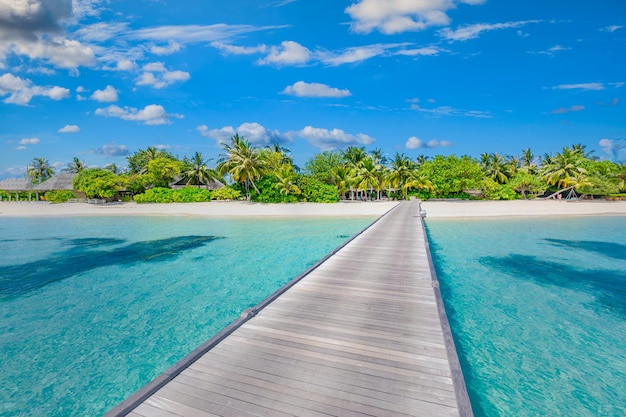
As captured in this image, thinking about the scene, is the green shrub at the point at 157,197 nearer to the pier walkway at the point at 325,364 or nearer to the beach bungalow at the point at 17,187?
the beach bungalow at the point at 17,187

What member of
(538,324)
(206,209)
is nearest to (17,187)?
(206,209)

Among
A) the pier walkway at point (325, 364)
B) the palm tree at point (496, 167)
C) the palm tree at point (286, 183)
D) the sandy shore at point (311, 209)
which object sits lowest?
the pier walkway at point (325, 364)

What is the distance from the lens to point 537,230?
22.3 meters

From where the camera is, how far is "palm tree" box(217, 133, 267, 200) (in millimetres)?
40812

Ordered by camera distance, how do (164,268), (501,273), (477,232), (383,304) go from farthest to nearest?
1. (477,232)
2. (164,268)
3. (501,273)
4. (383,304)

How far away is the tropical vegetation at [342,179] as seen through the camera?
41.7 meters

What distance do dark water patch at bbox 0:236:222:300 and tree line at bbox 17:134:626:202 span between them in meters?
22.0

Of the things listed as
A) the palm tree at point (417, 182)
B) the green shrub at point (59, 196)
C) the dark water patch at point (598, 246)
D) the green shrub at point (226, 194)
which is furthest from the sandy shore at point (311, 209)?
the dark water patch at point (598, 246)

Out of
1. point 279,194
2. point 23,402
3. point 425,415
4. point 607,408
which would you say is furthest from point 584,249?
point 279,194

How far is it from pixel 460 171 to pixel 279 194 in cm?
2886

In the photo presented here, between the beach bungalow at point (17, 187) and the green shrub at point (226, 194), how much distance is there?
32614 millimetres

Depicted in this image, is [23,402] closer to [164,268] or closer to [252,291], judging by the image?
[252,291]

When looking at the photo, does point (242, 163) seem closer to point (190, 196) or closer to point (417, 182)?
point (190, 196)

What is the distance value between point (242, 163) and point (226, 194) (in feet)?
20.8
